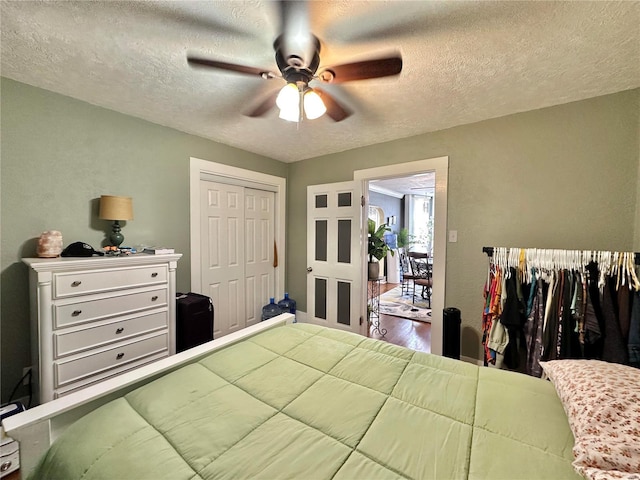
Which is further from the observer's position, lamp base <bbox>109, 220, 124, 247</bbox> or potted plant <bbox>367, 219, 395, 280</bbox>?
potted plant <bbox>367, 219, 395, 280</bbox>

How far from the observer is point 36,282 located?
158 cm

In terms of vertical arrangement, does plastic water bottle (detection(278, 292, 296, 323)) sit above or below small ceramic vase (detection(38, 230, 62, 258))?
below

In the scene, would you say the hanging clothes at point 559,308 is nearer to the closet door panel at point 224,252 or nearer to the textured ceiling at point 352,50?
the textured ceiling at point 352,50

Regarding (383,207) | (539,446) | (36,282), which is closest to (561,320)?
(539,446)

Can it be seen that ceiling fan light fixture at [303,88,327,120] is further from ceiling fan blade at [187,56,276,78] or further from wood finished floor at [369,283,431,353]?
wood finished floor at [369,283,431,353]

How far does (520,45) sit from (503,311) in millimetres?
1685

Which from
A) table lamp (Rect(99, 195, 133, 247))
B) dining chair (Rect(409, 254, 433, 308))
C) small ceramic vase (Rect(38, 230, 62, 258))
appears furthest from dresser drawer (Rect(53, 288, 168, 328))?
dining chair (Rect(409, 254, 433, 308))

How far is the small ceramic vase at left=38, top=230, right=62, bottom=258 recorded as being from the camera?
5.74ft

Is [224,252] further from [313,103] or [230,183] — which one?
[313,103]

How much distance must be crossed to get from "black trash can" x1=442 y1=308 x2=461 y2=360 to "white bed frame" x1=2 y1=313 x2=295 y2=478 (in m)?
2.08

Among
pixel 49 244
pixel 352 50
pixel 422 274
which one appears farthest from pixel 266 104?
pixel 422 274

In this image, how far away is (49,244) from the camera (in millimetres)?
1763

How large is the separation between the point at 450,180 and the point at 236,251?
2595 millimetres

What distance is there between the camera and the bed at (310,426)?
0.71 m
